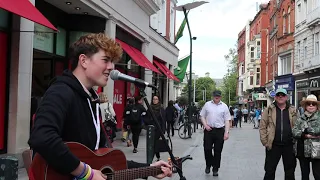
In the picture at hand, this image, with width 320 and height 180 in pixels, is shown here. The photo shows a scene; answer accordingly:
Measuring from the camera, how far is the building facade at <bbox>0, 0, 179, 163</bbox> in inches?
327

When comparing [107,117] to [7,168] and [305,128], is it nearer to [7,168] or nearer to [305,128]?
[305,128]

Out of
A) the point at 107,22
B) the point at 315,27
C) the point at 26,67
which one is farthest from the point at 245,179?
the point at 315,27

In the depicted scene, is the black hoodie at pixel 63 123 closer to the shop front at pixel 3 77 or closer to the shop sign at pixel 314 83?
the shop front at pixel 3 77

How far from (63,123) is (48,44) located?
9752 mm

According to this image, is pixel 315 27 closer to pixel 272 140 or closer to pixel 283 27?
pixel 283 27

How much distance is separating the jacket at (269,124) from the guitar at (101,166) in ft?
13.7

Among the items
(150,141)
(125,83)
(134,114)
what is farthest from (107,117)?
(125,83)

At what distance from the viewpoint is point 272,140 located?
662 centimetres

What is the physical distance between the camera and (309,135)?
6.41 metres

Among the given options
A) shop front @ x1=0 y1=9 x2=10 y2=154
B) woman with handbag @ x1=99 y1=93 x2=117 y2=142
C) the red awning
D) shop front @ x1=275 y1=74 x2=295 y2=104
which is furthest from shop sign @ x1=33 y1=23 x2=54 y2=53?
shop front @ x1=275 y1=74 x2=295 y2=104

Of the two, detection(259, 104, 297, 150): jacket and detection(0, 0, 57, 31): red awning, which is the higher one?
detection(0, 0, 57, 31): red awning

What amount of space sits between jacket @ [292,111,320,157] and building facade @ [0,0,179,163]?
281cm

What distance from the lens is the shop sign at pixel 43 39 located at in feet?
34.6

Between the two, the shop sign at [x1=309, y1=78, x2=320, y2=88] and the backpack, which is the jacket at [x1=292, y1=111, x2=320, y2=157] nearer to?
the backpack
